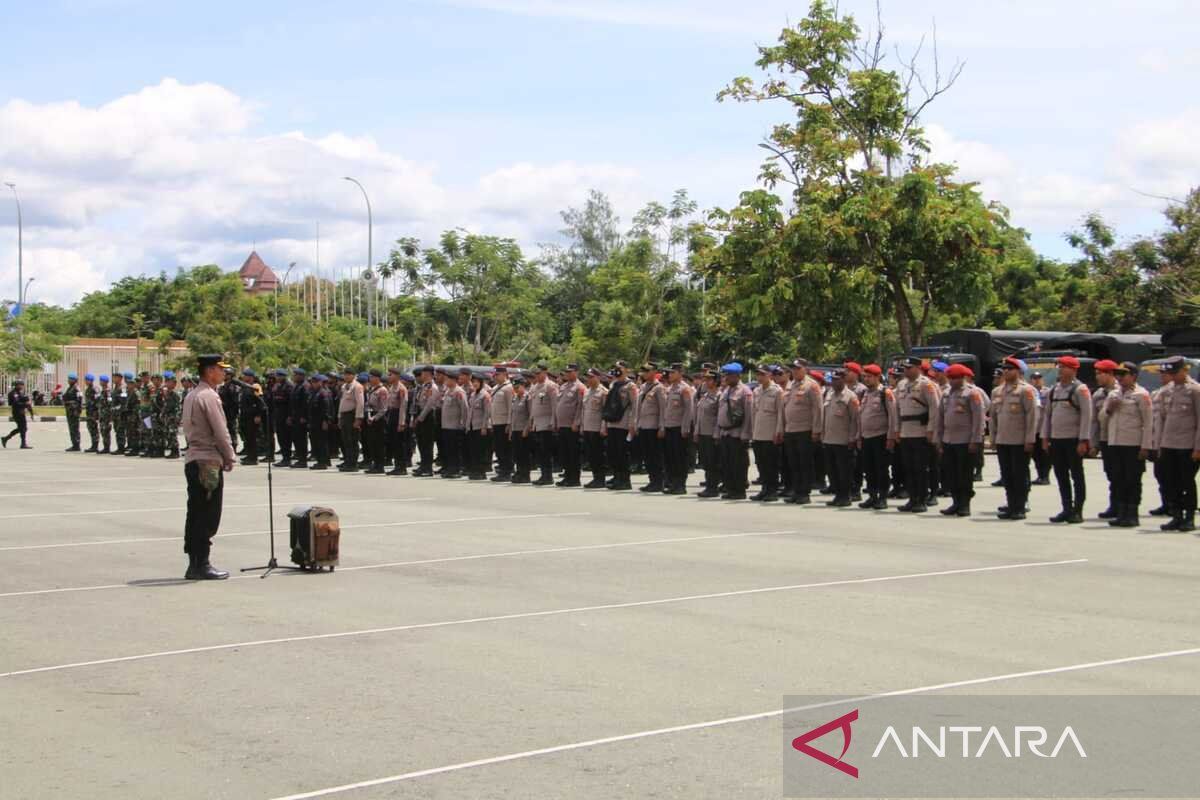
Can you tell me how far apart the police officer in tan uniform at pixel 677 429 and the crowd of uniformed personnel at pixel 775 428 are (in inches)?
1.1

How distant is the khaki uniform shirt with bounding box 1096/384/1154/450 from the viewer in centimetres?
1639

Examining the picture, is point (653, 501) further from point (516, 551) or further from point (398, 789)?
point (398, 789)

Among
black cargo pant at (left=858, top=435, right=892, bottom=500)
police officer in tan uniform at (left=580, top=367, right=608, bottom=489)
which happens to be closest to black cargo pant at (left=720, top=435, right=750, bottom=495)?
black cargo pant at (left=858, top=435, right=892, bottom=500)

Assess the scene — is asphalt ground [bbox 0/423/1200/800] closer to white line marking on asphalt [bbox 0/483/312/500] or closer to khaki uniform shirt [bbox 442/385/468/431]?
white line marking on asphalt [bbox 0/483/312/500]

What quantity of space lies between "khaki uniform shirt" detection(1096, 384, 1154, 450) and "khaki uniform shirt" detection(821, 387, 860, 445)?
3646 mm

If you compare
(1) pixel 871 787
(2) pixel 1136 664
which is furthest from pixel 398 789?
(2) pixel 1136 664

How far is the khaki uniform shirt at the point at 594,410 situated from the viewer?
23453 mm

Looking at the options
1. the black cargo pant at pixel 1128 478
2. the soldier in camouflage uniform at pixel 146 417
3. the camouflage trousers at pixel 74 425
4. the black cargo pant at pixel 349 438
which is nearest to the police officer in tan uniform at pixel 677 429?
the black cargo pant at pixel 1128 478

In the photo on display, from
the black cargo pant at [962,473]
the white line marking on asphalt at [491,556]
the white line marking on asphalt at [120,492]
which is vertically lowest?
the white line marking on asphalt at [491,556]

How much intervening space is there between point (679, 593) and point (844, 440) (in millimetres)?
8840

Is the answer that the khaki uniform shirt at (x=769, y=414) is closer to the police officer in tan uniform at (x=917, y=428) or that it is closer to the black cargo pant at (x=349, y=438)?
the police officer in tan uniform at (x=917, y=428)

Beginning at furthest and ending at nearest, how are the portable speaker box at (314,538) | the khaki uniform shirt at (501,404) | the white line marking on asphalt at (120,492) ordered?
the khaki uniform shirt at (501,404)
the white line marking on asphalt at (120,492)
the portable speaker box at (314,538)

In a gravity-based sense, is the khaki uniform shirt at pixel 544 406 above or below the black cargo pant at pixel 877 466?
above

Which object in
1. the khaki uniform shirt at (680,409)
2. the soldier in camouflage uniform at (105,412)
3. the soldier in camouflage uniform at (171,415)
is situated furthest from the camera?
the soldier in camouflage uniform at (105,412)
